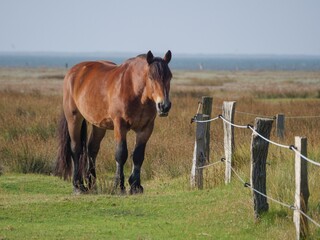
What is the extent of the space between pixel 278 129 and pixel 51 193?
15.1ft

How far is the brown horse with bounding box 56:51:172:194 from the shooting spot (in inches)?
490

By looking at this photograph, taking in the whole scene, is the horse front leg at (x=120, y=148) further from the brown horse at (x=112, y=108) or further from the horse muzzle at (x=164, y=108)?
the horse muzzle at (x=164, y=108)

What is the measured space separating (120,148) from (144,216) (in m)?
2.22

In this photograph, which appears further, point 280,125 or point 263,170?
point 280,125

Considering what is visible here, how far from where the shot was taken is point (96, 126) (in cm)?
1439

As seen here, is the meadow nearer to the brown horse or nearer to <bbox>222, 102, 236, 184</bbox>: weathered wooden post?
<bbox>222, 102, 236, 184</bbox>: weathered wooden post

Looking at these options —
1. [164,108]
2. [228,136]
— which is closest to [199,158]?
[228,136]

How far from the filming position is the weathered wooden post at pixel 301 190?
839 cm

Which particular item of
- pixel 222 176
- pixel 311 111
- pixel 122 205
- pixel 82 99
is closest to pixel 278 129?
pixel 222 176

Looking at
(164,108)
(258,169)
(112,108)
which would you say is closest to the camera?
(258,169)

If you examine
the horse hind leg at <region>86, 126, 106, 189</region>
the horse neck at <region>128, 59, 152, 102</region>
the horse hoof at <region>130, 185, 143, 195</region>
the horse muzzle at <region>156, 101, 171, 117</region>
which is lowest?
the horse hoof at <region>130, 185, 143, 195</region>

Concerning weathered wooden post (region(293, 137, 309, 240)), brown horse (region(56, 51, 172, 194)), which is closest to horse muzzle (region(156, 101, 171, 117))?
brown horse (region(56, 51, 172, 194))

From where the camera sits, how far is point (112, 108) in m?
13.2

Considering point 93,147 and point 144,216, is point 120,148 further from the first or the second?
point 144,216
